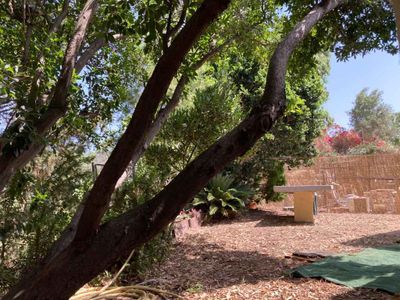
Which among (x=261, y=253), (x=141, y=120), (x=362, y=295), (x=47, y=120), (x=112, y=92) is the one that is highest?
(x=112, y=92)

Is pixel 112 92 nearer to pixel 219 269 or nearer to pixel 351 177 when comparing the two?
pixel 219 269

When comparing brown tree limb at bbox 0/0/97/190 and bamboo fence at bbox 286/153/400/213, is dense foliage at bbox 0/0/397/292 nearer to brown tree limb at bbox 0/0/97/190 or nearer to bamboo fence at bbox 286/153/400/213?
brown tree limb at bbox 0/0/97/190

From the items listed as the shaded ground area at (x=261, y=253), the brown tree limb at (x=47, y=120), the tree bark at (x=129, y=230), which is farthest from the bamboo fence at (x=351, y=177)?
the tree bark at (x=129, y=230)

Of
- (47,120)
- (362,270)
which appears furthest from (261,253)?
(47,120)

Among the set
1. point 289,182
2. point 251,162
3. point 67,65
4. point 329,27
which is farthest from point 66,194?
point 289,182

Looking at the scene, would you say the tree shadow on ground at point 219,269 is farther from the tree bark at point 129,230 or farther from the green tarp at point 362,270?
the tree bark at point 129,230

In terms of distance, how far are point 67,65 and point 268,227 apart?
591cm

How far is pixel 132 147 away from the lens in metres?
1.44

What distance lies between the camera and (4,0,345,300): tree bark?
4.51 ft


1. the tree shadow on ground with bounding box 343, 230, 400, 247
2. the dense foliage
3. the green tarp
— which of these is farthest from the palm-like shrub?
the green tarp

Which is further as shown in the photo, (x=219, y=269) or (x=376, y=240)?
(x=376, y=240)

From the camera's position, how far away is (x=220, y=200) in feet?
28.8

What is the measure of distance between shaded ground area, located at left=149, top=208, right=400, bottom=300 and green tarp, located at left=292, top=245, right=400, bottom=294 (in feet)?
0.57

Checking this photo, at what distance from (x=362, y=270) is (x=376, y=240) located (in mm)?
2082
